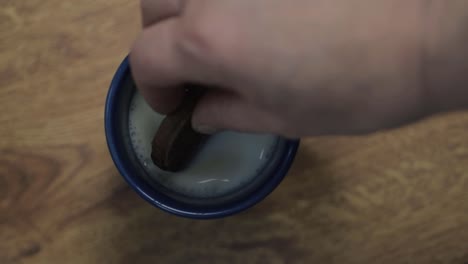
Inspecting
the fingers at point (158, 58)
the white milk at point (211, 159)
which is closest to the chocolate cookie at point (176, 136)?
the white milk at point (211, 159)

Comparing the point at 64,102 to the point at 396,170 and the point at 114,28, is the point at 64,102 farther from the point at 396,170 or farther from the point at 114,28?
the point at 396,170

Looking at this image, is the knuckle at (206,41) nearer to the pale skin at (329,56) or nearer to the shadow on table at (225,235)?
the pale skin at (329,56)

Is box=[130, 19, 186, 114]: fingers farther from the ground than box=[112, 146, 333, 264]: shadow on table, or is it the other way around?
box=[130, 19, 186, 114]: fingers

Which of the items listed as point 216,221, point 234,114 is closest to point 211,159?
point 216,221

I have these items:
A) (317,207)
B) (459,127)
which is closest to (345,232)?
(317,207)

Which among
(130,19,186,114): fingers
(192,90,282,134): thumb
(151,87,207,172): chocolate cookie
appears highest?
(130,19,186,114): fingers

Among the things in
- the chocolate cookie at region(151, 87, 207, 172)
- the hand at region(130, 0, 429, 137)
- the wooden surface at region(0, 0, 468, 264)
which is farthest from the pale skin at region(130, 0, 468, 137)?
the wooden surface at region(0, 0, 468, 264)

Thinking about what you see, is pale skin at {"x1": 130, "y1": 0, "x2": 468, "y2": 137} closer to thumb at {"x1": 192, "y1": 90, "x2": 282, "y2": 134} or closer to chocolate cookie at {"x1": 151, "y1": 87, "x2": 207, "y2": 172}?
thumb at {"x1": 192, "y1": 90, "x2": 282, "y2": 134}
